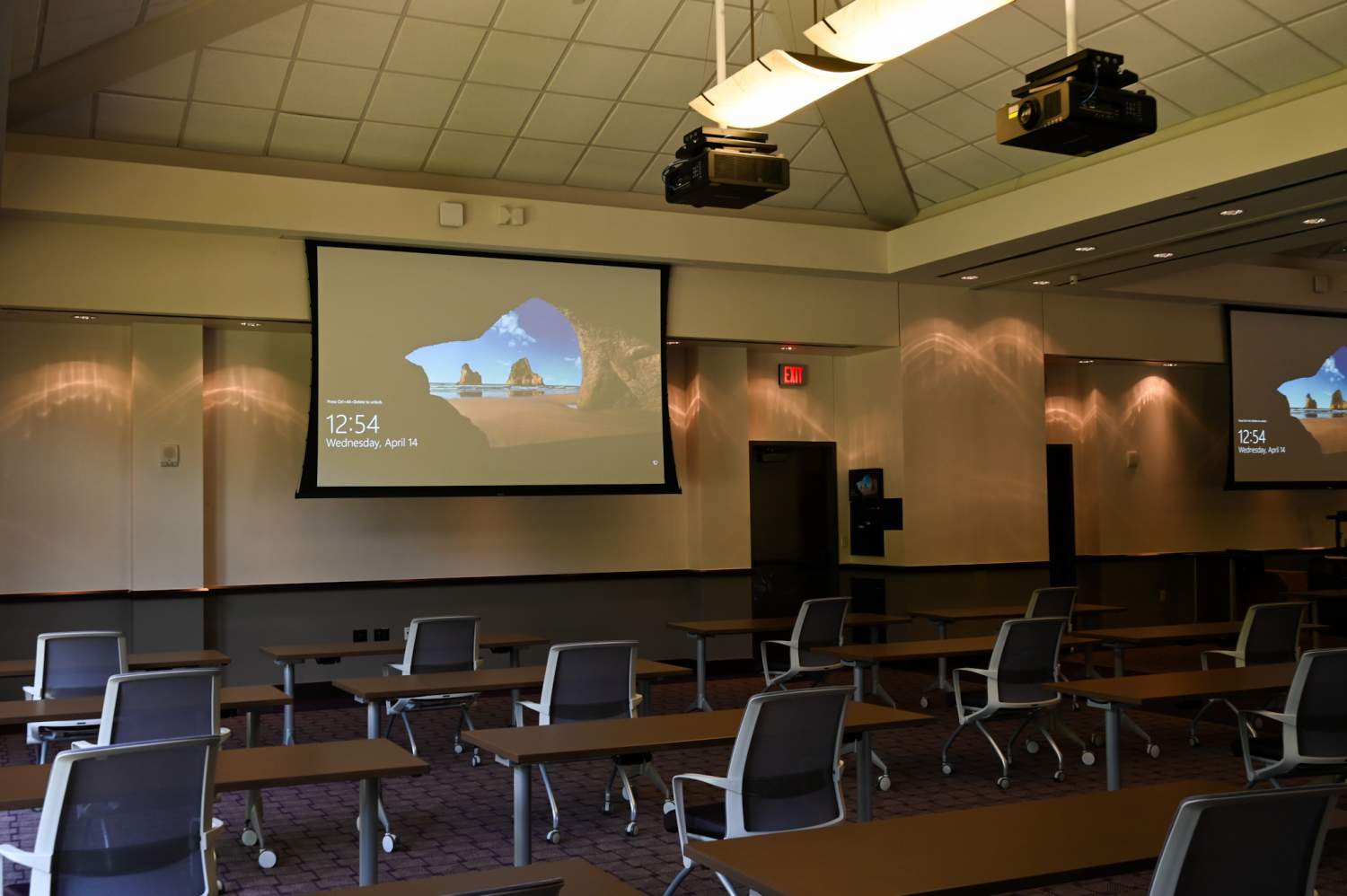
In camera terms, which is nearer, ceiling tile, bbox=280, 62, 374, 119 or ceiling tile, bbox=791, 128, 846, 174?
ceiling tile, bbox=280, 62, 374, 119

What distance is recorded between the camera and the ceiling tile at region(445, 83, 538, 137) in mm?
8367

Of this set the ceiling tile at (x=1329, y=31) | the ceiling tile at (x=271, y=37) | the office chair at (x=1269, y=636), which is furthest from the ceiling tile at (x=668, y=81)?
the office chair at (x=1269, y=636)

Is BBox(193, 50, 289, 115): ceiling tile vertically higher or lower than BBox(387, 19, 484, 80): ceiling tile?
lower

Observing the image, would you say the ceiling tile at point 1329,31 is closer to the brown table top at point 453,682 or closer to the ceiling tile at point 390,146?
the brown table top at point 453,682

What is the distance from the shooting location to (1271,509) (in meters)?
14.3

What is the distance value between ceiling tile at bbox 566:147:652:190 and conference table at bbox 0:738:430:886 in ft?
19.9

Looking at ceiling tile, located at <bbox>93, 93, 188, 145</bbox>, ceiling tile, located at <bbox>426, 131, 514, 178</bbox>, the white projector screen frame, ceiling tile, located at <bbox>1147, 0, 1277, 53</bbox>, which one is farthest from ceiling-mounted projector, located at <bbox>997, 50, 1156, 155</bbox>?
ceiling tile, located at <bbox>93, 93, 188, 145</bbox>

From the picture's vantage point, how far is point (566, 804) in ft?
20.5

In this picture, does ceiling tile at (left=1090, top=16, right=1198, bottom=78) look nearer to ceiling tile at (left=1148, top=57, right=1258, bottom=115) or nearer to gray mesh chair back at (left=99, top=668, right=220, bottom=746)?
ceiling tile at (left=1148, top=57, right=1258, bottom=115)

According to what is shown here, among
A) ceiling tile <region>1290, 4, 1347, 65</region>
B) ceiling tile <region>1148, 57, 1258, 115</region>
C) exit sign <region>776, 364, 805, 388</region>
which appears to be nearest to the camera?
ceiling tile <region>1290, 4, 1347, 65</region>

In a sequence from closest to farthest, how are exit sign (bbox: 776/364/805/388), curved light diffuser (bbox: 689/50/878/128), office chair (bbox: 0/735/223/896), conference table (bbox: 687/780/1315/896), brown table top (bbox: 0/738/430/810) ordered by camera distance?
conference table (bbox: 687/780/1315/896) → office chair (bbox: 0/735/223/896) → brown table top (bbox: 0/738/430/810) → curved light diffuser (bbox: 689/50/878/128) → exit sign (bbox: 776/364/805/388)

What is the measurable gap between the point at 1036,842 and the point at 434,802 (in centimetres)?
411

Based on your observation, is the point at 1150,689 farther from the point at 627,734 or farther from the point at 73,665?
the point at 73,665

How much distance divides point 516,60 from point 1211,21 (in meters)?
4.35
